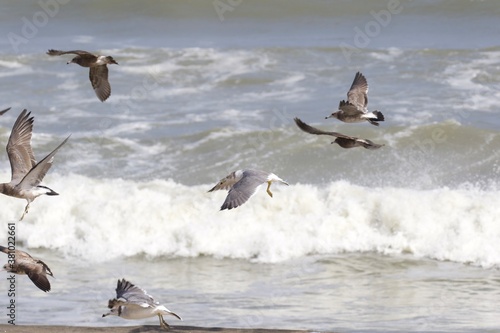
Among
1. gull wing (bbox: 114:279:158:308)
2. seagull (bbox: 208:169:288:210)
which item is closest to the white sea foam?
seagull (bbox: 208:169:288:210)

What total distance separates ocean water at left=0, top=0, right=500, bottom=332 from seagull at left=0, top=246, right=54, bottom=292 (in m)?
1.56

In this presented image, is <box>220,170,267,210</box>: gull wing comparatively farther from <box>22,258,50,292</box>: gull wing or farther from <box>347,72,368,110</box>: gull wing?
<box>347,72,368,110</box>: gull wing

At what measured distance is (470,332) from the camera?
7.09 meters

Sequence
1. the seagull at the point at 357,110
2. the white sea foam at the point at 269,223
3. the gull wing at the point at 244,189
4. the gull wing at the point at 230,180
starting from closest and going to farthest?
the gull wing at the point at 244,189 → the gull wing at the point at 230,180 → the seagull at the point at 357,110 → the white sea foam at the point at 269,223

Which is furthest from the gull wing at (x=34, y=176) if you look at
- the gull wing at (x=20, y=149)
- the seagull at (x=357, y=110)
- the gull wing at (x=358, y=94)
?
the gull wing at (x=358, y=94)

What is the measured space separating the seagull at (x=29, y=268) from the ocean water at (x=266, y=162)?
1.56 metres

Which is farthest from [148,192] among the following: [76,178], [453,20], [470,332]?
[453,20]

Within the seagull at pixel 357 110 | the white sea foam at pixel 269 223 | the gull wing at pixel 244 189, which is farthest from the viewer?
the white sea foam at pixel 269 223

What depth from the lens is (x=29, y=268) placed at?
561 cm

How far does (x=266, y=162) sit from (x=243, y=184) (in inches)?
269

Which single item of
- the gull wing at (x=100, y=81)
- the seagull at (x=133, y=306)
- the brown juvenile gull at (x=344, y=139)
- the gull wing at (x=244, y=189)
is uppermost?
the gull wing at (x=100, y=81)

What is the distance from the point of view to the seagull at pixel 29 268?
5.50 metres

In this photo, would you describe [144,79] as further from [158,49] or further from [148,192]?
[148,192]

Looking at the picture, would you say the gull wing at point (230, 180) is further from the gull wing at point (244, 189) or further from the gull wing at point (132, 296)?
the gull wing at point (132, 296)
